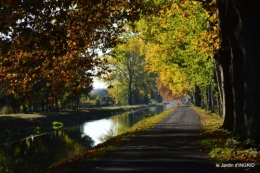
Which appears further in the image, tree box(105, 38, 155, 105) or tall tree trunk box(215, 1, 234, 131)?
tree box(105, 38, 155, 105)

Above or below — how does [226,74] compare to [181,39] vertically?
below

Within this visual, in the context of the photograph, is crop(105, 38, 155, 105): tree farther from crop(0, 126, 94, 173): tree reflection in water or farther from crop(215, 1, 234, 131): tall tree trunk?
crop(215, 1, 234, 131): tall tree trunk

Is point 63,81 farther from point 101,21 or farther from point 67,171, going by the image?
point 67,171

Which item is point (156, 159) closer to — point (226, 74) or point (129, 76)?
point (226, 74)

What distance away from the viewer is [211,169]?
10.5m

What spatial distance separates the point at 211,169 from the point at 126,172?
2.59m

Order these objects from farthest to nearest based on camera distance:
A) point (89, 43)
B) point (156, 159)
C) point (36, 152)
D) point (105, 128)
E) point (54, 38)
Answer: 1. point (105, 128)
2. point (36, 152)
3. point (89, 43)
4. point (156, 159)
5. point (54, 38)

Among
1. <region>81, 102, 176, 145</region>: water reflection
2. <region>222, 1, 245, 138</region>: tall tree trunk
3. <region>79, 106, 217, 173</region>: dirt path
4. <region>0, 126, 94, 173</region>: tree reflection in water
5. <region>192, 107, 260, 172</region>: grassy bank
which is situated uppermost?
<region>222, 1, 245, 138</region>: tall tree trunk

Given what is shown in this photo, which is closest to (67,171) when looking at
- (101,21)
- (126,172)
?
(126,172)

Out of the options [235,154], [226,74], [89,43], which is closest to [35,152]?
[89,43]

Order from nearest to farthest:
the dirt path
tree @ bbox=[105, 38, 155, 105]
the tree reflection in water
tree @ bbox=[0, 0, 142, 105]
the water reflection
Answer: tree @ bbox=[0, 0, 142, 105], the dirt path, the tree reflection in water, the water reflection, tree @ bbox=[105, 38, 155, 105]

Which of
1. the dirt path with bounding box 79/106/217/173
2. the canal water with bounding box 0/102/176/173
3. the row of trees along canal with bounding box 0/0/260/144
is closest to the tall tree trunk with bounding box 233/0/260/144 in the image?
the row of trees along canal with bounding box 0/0/260/144

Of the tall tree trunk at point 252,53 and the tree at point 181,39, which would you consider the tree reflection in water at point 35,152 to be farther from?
the tall tree trunk at point 252,53

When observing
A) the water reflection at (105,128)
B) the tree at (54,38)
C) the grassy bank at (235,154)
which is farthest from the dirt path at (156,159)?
the water reflection at (105,128)
